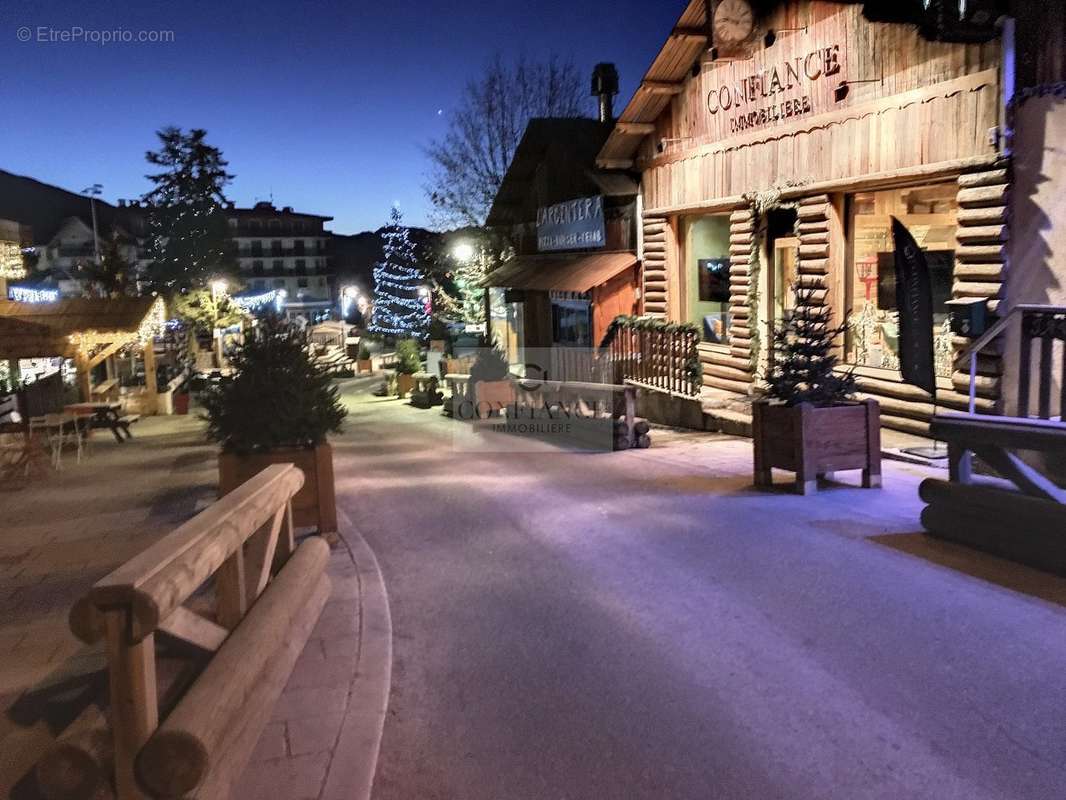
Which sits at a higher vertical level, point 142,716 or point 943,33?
point 943,33

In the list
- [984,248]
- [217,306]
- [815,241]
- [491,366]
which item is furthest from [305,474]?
[217,306]

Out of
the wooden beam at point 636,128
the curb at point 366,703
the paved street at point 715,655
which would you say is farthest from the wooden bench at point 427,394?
the curb at point 366,703

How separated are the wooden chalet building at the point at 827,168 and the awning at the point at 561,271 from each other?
89 cm

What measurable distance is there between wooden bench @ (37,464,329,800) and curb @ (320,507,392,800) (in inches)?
15.9

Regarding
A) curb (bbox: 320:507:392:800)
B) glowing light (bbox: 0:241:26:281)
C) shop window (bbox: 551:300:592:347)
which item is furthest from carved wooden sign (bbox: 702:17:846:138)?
glowing light (bbox: 0:241:26:281)

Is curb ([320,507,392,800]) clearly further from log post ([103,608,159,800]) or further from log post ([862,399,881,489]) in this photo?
log post ([862,399,881,489])

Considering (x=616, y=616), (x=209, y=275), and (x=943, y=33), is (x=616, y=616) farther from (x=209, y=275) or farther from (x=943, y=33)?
(x=209, y=275)

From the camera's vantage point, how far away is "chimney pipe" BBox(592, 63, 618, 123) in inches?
1014

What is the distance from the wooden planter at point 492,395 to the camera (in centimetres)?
1830

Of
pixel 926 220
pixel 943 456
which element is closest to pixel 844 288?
pixel 926 220

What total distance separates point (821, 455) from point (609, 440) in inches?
170

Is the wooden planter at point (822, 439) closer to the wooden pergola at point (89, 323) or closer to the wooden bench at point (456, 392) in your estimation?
the wooden bench at point (456, 392)

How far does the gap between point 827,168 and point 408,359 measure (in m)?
15.6

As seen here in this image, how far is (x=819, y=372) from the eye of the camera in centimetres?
932
